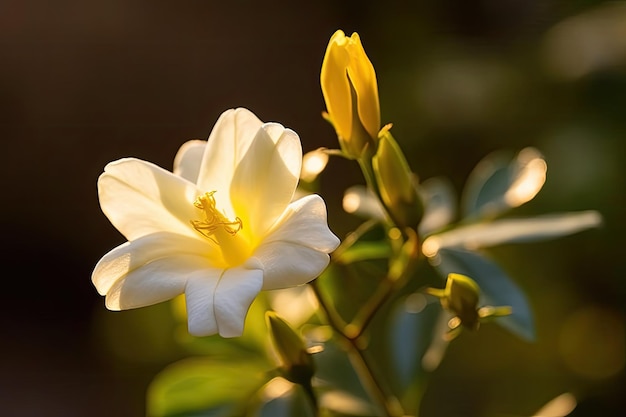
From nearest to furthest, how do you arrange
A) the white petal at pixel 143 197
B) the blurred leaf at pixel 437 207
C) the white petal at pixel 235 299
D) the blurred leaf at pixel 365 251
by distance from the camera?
1. the white petal at pixel 235 299
2. the white petal at pixel 143 197
3. the blurred leaf at pixel 365 251
4. the blurred leaf at pixel 437 207

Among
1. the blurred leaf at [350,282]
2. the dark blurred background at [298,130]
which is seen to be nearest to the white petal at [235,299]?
the blurred leaf at [350,282]

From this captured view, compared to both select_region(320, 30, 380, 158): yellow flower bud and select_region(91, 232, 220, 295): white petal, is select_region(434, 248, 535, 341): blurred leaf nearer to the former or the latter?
select_region(320, 30, 380, 158): yellow flower bud

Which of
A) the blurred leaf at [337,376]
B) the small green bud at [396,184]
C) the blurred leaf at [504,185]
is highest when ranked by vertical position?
the small green bud at [396,184]

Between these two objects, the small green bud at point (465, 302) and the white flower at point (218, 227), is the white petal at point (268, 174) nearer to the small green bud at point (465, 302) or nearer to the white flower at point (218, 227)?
the white flower at point (218, 227)

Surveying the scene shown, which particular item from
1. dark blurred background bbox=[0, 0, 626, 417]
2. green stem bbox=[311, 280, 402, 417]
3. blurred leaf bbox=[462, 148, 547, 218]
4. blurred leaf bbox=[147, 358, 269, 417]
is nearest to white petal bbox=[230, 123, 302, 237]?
green stem bbox=[311, 280, 402, 417]

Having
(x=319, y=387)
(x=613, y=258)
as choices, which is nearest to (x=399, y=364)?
(x=319, y=387)

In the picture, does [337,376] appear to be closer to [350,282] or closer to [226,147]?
[350,282]
